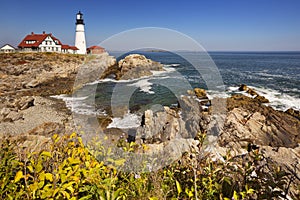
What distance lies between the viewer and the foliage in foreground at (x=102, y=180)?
170 centimetres

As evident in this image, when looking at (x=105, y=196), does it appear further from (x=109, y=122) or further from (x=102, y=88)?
(x=102, y=88)

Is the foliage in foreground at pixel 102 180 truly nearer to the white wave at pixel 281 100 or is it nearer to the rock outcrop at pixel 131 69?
the white wave at pixel 281 100

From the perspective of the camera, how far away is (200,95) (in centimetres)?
2131

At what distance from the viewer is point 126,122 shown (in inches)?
585

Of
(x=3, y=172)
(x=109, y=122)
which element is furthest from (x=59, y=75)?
(x=3, y=172)

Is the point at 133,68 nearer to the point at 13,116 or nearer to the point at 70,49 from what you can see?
the point at 70,49

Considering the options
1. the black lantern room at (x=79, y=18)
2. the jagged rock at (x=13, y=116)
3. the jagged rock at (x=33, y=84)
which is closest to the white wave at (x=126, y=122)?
the jagged rock at (x=13, y=116)

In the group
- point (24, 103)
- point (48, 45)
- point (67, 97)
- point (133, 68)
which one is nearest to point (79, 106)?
point (24, 103)

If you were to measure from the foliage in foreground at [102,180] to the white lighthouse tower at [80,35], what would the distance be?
55.8 metres

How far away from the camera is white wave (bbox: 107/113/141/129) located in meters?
14.2

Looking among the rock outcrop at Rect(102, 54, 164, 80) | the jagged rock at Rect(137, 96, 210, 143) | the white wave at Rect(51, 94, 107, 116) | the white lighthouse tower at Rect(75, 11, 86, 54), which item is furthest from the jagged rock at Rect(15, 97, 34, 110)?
the white lighthouse tower at Rect(75, 11, 86, 54)

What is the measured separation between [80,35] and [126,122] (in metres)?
45.2

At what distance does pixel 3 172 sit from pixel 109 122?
516 inches

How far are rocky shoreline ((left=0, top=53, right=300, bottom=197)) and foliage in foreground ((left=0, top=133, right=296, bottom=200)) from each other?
15.0 inches
